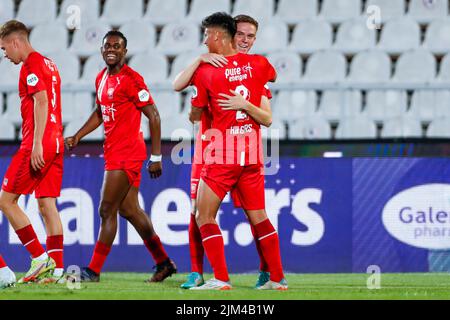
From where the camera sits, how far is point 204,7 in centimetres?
1291

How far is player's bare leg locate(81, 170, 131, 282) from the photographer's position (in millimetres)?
7891

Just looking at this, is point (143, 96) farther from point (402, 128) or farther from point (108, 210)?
point (402, 128)

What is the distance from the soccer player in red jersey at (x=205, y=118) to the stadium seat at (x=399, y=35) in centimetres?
500

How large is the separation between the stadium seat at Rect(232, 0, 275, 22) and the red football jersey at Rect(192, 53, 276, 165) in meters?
6.02

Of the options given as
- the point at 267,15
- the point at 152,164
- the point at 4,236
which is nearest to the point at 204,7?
the point at 267,15

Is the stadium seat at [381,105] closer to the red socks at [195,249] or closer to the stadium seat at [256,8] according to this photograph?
the stadium seat at [256,8]

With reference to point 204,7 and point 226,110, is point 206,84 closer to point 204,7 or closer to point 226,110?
point 226,110

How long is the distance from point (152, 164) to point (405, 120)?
14.5 feet

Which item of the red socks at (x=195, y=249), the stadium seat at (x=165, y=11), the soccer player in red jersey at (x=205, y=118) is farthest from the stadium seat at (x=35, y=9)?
the red socks at (x=195, y=249)

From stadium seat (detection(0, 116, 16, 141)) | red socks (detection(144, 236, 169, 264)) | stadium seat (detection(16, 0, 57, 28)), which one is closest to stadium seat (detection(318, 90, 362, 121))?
stadium seat (detection(0, 116, 16, 141))

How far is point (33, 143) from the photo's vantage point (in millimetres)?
7566

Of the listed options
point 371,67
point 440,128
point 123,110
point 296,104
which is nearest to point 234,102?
point 123,110

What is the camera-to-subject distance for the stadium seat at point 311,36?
1237 cm

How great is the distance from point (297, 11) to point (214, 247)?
22.0 feet
